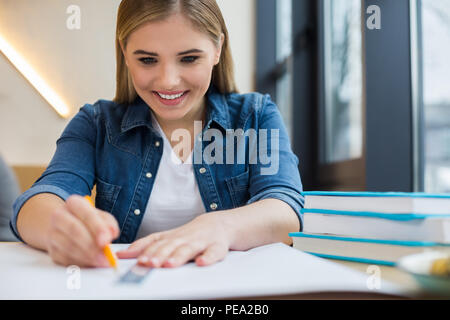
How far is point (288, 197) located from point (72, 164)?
367 mm

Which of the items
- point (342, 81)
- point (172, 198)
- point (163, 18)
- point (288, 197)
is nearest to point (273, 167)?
point (288, 197)

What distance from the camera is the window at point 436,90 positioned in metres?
0.89

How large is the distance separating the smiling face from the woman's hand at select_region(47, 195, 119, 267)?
1.06ft

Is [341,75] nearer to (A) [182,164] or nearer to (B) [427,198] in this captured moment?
(A) [182,164]

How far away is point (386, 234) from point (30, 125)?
23.2 inches

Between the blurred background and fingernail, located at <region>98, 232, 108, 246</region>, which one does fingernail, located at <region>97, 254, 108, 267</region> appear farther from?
the blurred background

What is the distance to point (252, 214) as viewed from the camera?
60 cm

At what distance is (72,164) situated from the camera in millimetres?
739

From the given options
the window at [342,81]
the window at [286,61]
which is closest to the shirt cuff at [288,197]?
the window at [342,81]

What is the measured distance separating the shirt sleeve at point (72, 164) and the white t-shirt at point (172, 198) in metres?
0.12

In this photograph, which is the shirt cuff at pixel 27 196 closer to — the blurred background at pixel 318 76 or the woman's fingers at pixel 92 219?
the blurred background at pixel 318 76

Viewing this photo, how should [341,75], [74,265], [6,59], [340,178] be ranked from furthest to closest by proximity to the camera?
[341,75], [340,178], [6,59], [74,265]

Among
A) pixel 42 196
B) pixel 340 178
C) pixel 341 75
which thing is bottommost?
pixel 340 178
